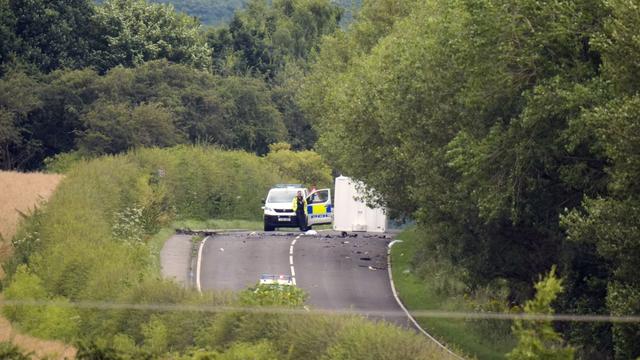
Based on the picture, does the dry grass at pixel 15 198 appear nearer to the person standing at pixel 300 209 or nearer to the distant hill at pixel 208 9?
the person standing at pixel 300 209

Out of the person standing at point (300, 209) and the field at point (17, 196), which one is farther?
the person standing at point (300, 209)

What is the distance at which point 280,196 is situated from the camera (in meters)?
51.7

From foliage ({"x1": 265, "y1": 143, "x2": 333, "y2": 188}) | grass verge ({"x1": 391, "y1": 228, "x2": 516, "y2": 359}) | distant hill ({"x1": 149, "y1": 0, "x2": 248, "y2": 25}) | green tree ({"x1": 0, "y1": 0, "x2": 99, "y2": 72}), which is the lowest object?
grass verge ({"x1": 391, "y1": 228, "x2": 516, "y2": 359})

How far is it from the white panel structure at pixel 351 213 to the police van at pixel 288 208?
48 centimetres

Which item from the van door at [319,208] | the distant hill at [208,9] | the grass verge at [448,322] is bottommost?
the grass verge at [448,322]

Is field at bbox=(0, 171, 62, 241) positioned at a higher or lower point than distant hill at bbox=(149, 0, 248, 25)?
lower

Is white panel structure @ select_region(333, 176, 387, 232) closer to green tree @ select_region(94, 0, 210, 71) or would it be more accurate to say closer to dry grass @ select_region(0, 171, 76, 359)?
dry grass @ select_region(0, 171, 76, 359)

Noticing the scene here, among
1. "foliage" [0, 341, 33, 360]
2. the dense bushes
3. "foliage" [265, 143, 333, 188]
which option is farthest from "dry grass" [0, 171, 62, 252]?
"foliage" [265, 143, 333, 188]

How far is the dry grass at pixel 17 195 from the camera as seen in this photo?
39656 millimetres

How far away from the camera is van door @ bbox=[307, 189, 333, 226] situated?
5347cm

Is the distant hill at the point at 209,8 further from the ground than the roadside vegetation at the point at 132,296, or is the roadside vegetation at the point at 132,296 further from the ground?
the distant hill at the point at 209,8

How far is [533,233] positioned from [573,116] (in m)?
5.08

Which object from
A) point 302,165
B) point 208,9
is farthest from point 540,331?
point 208,9

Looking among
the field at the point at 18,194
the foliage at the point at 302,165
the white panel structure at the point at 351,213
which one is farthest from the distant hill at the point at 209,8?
the field at the point at 18,194
